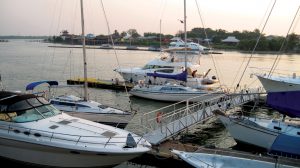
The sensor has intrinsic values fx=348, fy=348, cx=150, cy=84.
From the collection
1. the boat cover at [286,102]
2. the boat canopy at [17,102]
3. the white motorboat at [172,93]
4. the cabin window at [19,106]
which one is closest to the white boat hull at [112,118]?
the boat canopy at [17,102]

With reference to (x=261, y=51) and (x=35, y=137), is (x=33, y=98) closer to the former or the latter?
(x=35, y=137)

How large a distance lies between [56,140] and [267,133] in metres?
9.68

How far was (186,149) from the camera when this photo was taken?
15367mm

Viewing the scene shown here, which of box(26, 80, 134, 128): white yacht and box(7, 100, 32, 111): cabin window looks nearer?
box(7, 100, 32, 111): cabin window

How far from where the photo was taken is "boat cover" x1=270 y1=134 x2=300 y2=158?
15469 mm

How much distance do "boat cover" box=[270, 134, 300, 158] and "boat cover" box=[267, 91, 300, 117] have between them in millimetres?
1256

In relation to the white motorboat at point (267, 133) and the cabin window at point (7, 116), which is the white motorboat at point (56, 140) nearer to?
the cabin window at point (7, 116)

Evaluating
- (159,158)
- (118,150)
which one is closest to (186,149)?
(159,158)

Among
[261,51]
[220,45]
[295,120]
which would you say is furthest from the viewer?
[220,45]

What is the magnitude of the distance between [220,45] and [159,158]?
16243 cm

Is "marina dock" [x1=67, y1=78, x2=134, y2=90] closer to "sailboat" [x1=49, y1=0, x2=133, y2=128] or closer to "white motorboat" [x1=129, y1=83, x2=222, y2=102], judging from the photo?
"white motorboat" [x1=129, y1=83, x2=222, y2=102]

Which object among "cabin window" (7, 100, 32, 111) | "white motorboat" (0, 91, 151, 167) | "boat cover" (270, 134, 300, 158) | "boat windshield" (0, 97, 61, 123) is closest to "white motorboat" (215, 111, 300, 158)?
"boat cover" (270, 134, 300, 158)

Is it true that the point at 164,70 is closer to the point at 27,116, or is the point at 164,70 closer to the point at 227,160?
the point at 27,116

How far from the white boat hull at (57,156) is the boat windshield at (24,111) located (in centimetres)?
99
